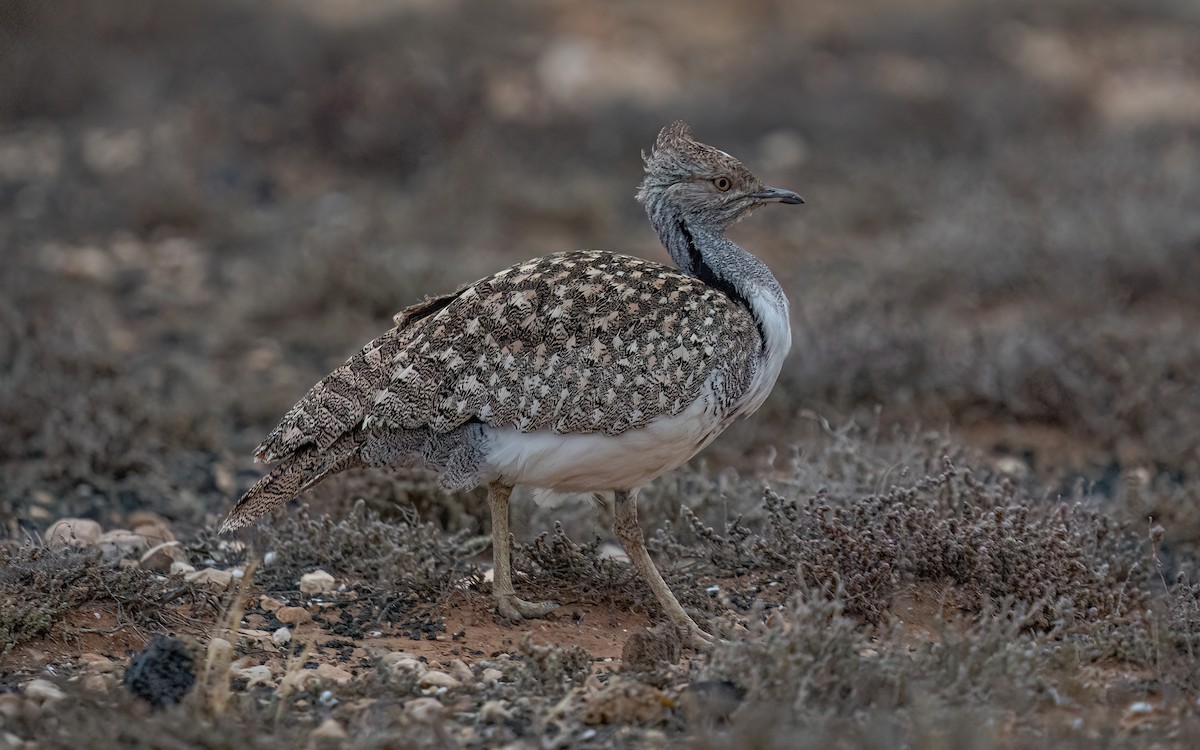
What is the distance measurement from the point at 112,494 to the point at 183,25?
9.96m

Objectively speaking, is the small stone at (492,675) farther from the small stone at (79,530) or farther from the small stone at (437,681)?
the small stone at (79,530)

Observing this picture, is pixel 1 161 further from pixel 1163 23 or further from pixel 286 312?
pixel 1163 23

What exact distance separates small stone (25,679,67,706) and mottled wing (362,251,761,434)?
1214mm

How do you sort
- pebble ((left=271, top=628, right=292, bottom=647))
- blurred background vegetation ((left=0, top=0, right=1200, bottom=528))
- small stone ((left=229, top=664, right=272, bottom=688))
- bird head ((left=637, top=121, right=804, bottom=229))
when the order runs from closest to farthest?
small stone ((left=229, top=664, right=272, bottom=688)) < pebble ((left=271, top=628, right=292, bottom=647)) < bird head ((left=637, top=121, right=804, bottom=229)) < blurred background vegetation ((left=0, top=0, right=1200, bottom=528))

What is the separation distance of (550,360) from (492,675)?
989 millimetres

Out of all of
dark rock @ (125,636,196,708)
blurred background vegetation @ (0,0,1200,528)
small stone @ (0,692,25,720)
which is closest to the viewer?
small stone @ (0,692,25,720)

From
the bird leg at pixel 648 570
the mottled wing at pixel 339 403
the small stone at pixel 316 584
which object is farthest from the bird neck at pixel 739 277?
the small stone at pixel 316 584

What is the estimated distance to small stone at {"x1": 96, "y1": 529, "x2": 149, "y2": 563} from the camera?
4.99 metres

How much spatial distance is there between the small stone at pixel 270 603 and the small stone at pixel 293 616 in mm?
52

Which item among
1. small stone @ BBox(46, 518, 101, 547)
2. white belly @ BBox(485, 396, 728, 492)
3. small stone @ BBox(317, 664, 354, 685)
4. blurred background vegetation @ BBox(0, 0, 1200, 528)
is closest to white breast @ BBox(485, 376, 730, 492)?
white belly @ BBox(485, 396, 728, 492)

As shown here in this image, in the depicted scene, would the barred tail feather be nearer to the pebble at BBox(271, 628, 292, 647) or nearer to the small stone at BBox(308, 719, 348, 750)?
the pebble at BBox(271, 628, 292, 647)

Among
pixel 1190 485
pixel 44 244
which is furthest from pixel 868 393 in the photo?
pixel 44 244

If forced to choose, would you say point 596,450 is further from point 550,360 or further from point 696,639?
point 696,639

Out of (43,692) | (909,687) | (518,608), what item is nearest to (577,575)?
(518,608)
